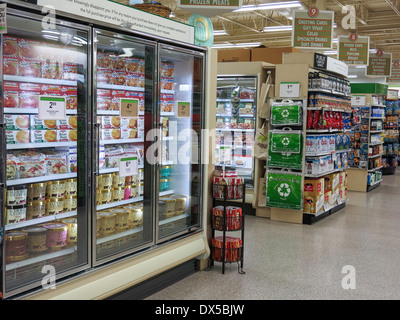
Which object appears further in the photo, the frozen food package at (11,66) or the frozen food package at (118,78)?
the frozen food package at (118,78)

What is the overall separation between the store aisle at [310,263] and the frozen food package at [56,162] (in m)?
1.38

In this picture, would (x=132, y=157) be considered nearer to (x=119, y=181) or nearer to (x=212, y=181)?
(x=119, y=181)

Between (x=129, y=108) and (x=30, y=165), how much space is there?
0.96 m

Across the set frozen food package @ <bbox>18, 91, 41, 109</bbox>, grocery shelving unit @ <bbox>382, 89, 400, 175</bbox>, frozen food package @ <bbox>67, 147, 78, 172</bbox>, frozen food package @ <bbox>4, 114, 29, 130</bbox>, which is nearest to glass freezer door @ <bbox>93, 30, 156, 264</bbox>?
frozen food package @ <bbox>67, 147, 78, 172</bbox>

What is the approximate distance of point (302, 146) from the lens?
6.86 metres

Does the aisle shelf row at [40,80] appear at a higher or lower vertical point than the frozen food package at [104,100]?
higher

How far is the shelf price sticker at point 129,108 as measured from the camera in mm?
3803

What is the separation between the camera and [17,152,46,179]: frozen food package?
3283 millimetres

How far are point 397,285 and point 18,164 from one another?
145 inches

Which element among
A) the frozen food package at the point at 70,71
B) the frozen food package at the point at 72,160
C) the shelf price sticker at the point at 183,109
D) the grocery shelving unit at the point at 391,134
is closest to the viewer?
the frozen food package at the point at 70,71


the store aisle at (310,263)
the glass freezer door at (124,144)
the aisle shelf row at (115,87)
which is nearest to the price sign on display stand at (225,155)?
the store aisle at (310,263)

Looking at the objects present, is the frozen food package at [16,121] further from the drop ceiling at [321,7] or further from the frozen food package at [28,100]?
the drop ceiling at [321,7]

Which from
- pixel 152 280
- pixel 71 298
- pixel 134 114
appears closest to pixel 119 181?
pixel 134 114

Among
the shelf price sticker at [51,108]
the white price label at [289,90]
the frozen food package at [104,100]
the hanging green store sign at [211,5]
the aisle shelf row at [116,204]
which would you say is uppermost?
the hanging green store sign at [211,5]
